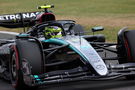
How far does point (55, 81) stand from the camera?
716 centimetres

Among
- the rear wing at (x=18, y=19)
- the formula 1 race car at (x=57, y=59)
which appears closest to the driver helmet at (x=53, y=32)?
the formula 1 race car at (x=57, y=59)

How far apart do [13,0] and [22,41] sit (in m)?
31.8

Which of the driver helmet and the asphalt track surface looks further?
the driver helmet

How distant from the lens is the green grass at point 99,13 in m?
20.5

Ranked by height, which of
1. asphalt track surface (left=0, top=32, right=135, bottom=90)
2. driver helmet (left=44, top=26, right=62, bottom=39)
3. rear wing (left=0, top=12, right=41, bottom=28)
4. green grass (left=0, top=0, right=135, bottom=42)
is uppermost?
green grass (left=0, top=0, right=135, bottom=42)

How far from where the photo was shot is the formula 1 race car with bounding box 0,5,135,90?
727cm

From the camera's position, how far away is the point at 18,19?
11.1m

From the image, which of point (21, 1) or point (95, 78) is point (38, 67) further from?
point (21, 1)

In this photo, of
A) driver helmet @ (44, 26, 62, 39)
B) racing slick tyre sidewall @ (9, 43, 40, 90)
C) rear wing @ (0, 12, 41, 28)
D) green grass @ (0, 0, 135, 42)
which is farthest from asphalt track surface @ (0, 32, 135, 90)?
→ green grass @ (0, 0, 135, 42)

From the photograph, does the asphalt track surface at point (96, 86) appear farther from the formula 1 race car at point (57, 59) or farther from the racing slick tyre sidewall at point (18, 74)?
the racing slick tyre sidewall at point (18, 74)

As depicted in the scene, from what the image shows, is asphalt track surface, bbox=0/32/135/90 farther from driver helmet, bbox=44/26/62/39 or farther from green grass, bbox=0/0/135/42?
green grass, bbox=0/0/135/42

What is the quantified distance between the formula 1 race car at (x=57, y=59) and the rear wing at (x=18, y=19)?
1742mm

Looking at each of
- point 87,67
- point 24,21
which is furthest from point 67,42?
point 24,21

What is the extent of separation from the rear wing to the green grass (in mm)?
4573
